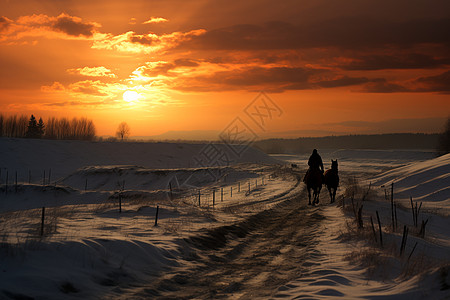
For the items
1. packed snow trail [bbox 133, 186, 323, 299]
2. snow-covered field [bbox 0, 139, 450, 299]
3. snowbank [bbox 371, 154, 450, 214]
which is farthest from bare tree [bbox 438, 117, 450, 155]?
packed snow trail [bbox 133, 186, 323, 299]

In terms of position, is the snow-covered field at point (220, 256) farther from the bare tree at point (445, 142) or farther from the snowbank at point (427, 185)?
the bare tree at point (445, 142)

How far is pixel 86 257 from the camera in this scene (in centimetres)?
930

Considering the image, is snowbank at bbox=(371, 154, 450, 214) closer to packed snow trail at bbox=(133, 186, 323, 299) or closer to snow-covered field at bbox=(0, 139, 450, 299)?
snow-covered field at bbox=(0, 139, 450, 299)

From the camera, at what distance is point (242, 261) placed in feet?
35.8

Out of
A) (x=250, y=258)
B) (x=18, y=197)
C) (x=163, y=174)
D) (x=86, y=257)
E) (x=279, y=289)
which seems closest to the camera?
(x=279, y=289)

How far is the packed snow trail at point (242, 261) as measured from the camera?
27.0 feet

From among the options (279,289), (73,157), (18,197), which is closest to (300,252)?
(279,289)

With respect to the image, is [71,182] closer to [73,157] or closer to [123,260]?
[73,157]

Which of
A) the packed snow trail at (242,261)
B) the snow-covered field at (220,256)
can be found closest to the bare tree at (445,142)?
the snow-covered field at (220,256)

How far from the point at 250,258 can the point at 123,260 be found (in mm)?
3692

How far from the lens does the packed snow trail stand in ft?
27.0

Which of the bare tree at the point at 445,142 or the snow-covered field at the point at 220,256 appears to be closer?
the snow-covered field at the point at 220,256

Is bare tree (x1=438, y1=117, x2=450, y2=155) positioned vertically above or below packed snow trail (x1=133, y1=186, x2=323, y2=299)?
above

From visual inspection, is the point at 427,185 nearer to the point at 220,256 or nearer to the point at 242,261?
the point at 220,256
